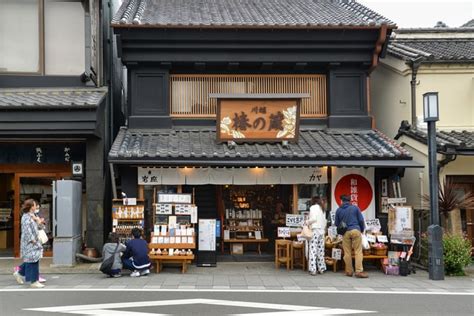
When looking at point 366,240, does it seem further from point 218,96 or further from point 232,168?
point 218,96

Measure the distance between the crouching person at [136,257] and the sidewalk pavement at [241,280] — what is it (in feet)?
0.78

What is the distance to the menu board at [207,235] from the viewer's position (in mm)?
13305

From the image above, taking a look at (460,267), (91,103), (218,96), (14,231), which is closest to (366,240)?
(460,267)

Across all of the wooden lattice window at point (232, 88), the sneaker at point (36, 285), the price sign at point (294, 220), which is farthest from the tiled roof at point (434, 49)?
the sneaker at point (36, 285)

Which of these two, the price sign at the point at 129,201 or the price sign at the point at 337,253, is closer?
the price sign at the point at 337,253

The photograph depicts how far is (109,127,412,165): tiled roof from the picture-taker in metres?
13.0

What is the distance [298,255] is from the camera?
13.3 meters

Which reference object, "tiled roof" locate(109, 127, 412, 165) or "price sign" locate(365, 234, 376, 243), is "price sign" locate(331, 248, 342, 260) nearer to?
"price sign" locate(365, 234, 376, 243)

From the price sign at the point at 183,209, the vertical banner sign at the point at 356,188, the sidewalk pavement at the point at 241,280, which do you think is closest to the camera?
the sidewalk pavement at the point at 241,280

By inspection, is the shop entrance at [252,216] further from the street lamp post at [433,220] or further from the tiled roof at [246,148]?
the street lamp post at [433,220]

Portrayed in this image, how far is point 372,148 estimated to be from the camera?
13727 millimetres

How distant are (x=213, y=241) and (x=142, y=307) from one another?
15.3 ft

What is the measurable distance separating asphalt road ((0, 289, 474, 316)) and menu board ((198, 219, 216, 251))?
3.02 meters

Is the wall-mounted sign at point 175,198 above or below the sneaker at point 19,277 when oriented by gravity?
above
